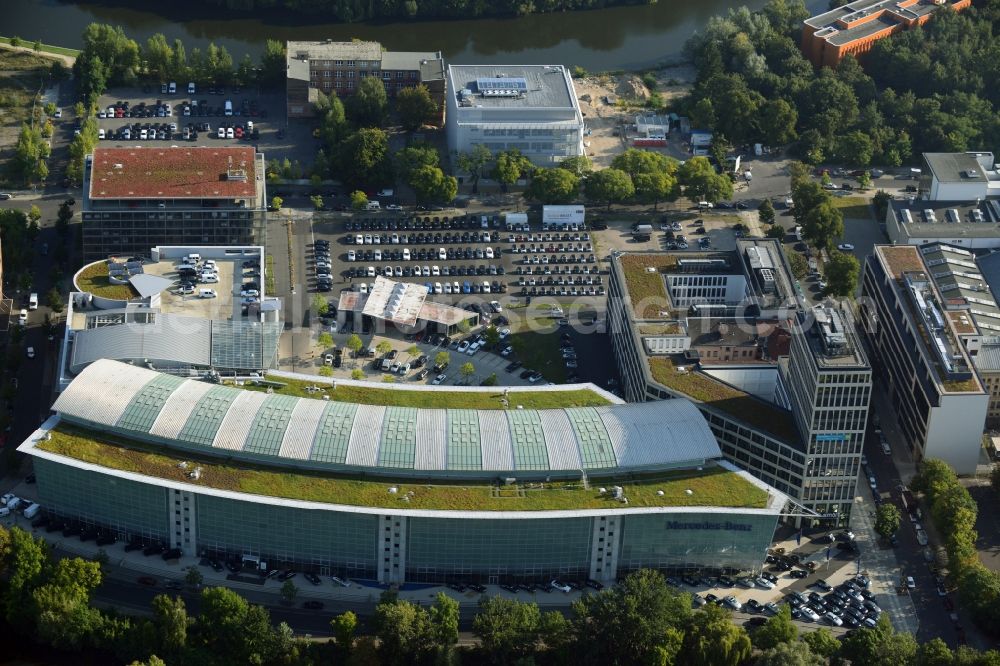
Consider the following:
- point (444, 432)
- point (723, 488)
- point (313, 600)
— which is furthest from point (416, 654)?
point (723, 488)

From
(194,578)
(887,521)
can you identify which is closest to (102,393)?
(194,578)

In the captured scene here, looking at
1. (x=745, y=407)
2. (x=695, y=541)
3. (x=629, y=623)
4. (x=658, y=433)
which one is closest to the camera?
(x=629, y=623)

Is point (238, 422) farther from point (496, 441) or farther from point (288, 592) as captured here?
point (496, 441)

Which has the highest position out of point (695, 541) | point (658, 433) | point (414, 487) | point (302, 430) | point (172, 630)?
point (658, 433)

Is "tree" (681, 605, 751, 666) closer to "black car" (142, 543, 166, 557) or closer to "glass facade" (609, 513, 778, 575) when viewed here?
"glass facade" (609, 513, 778, 575)

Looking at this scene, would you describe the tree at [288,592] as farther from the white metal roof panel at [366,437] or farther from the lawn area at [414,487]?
the white metal roof panel at [366,437]

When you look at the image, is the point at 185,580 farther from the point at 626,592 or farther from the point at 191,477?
the point at 626,592

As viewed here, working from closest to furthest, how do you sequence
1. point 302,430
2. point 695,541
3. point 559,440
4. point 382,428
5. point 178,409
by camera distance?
point 695,541, point 302,430, point 382,428, point 559,440, point 178,409

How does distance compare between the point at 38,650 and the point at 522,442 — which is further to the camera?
the point at 522,442
